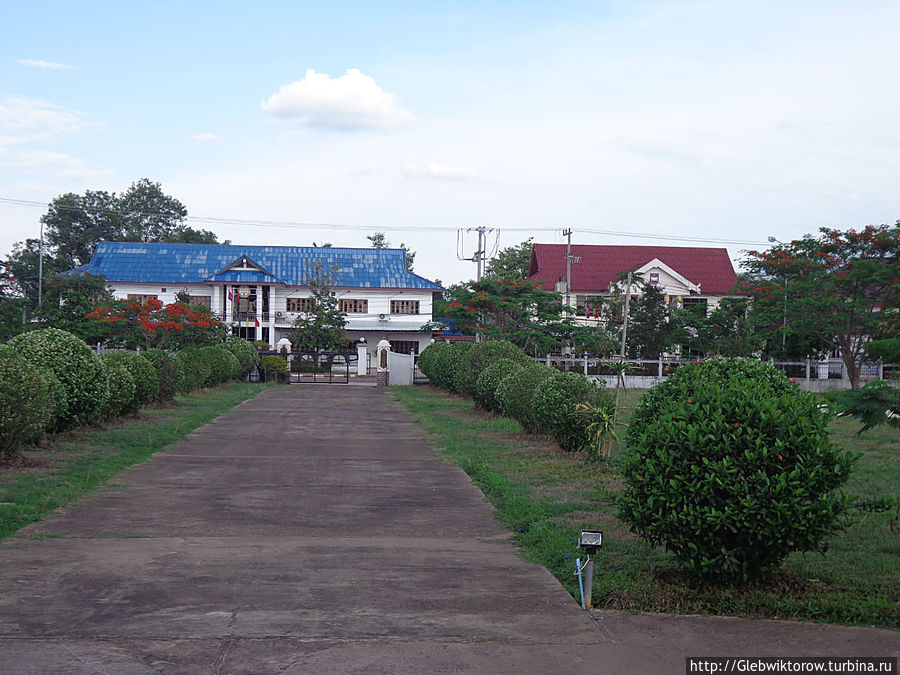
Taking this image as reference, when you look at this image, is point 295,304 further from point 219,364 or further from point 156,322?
point 156,322

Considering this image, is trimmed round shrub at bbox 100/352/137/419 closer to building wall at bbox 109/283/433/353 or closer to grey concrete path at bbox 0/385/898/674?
grey concrete path at bbox 0/385/898/674

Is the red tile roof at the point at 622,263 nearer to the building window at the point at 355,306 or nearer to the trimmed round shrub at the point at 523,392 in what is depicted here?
the building window at the point at 355,306

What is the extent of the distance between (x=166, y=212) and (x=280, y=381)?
46.1 metres

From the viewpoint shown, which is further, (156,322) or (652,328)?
(652,328)

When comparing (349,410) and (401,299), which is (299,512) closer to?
(349,410)

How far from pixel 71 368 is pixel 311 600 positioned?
415 inches

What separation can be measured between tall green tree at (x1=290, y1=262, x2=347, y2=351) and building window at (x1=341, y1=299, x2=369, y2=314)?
5.61m

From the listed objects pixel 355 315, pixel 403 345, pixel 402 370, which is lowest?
pixel 402 370

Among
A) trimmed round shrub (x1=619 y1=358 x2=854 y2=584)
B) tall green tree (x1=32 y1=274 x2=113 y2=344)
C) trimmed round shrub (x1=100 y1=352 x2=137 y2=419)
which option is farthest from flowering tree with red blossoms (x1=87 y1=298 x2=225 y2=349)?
trimmed round shrub (x1=619 y1=358 x2=854 y2=584)

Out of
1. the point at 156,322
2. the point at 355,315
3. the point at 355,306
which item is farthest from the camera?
the point at 355,306

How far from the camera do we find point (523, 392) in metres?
17.3

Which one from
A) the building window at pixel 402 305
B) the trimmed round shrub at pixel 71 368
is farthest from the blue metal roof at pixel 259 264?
the trimmed round shrub at pixel 71 368

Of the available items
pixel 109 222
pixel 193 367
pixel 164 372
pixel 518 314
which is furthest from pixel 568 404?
pixel 109 222

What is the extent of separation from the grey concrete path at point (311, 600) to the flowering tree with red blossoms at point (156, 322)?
2299 cm
